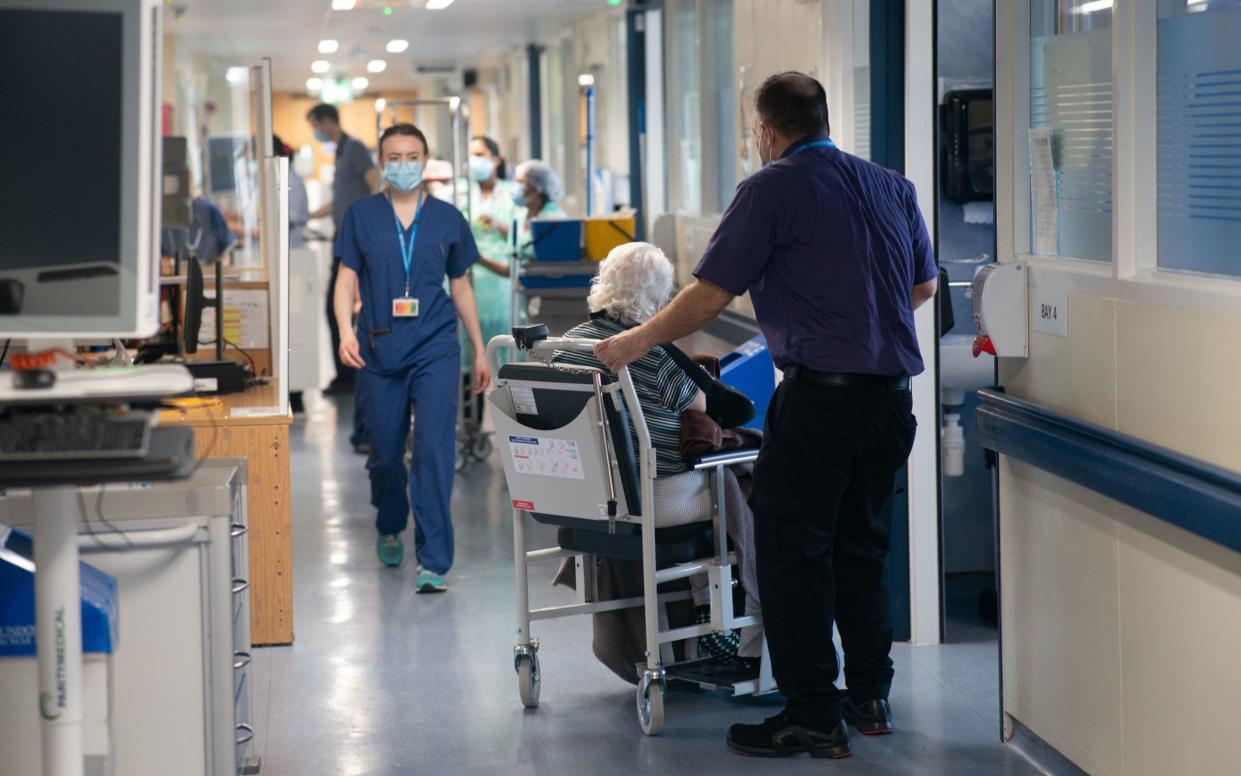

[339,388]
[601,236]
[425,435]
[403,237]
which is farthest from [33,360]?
[339,388]

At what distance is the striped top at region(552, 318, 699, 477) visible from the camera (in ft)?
12.5

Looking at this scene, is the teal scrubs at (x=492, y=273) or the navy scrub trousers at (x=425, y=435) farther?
the teal scrubs at (x=492, y=273)

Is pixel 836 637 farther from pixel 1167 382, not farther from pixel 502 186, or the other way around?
pixel 502 186

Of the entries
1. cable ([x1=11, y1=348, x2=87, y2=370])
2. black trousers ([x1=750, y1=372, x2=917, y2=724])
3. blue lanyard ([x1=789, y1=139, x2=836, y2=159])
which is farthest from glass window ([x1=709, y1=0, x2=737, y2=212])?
cable ([x1=11, y1=348, x2=87, y2=370])

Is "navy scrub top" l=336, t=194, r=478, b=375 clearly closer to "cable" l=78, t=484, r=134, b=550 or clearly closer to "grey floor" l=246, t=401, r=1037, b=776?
"grey floor" l=246, t=401, r=1037, b=776

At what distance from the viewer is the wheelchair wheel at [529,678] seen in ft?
13.2

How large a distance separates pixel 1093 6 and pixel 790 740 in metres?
1.77

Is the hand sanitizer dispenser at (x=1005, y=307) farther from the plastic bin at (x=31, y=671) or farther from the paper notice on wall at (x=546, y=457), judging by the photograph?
the plastic bin at (x=31, y=671)

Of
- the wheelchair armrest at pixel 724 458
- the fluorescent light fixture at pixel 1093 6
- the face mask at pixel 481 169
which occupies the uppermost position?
the face mask at pixel 481 169

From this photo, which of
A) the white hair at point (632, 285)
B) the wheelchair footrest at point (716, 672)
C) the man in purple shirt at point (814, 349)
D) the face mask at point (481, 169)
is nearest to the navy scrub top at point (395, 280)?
the white hair at point (632, 285)

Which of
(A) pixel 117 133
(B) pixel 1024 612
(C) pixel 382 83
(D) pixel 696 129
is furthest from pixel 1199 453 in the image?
(C) pixel 382 83

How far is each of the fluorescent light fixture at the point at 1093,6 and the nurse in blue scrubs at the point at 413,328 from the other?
2529mm

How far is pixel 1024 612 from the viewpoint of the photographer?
3.65 meters

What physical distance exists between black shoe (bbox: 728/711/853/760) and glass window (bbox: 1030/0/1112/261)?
4.02 feet
